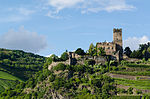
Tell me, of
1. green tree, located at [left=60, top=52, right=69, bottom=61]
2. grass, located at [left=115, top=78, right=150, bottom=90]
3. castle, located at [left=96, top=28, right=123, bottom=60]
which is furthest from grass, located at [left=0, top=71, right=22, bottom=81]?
grass, located at [left=115, top=78, right=150, bottom=90]

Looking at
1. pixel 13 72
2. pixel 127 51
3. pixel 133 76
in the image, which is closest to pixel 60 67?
pixel 133 76

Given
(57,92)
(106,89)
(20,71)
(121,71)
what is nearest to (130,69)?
(121,71)

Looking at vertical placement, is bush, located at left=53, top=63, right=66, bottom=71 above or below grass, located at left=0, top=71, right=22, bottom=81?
above

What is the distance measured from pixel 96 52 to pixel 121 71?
13.8m

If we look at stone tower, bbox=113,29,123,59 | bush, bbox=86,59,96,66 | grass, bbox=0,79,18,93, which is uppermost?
stone tower, bbox=113,29,123,59

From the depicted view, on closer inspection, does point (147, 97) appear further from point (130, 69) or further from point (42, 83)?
point (42, 83)

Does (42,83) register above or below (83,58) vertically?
below

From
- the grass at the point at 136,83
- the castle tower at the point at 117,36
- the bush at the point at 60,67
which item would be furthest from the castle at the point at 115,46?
the bush at the point at 60,67

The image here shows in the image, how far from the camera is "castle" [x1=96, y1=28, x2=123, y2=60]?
105 meters

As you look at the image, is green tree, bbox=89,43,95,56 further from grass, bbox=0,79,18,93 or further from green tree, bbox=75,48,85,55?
grass, bbox=0,79,18,93

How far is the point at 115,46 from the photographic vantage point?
10788 cm

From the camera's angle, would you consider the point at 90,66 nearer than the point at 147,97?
No

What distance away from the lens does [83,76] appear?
97562 mm

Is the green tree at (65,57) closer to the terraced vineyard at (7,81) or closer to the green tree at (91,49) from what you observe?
the green tree at (91,49)
